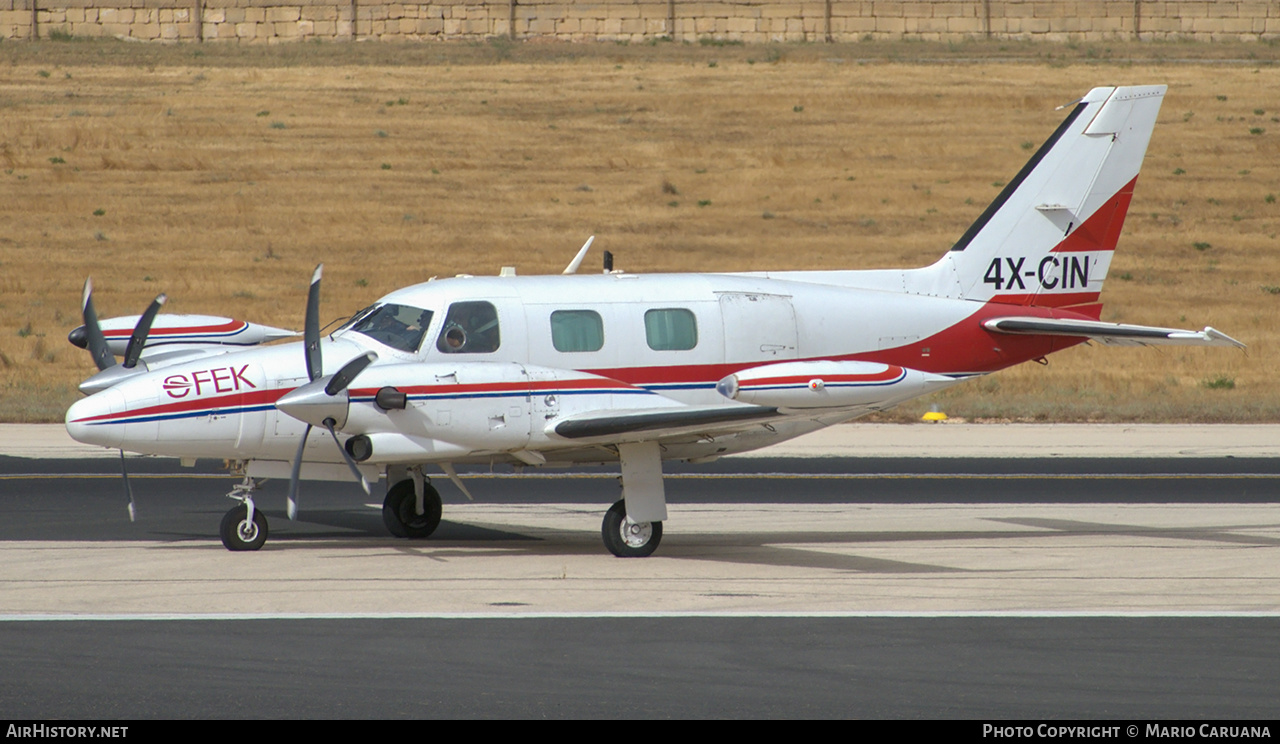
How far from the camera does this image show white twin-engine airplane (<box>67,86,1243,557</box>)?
14062 mm

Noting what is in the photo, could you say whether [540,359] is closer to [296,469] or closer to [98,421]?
[296,469]

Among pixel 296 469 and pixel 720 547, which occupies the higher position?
pixel 296 469

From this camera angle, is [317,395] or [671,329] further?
[671,329]

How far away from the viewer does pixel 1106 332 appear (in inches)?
643

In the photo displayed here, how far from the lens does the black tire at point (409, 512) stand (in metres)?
16.3

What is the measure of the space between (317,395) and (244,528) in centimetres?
213

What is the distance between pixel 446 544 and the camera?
1603cm

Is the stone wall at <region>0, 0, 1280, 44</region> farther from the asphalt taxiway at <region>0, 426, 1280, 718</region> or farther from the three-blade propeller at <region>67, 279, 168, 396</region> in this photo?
the three-blade propeller at <region>67, 279, 168, 396</region>

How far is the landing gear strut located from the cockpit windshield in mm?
1979

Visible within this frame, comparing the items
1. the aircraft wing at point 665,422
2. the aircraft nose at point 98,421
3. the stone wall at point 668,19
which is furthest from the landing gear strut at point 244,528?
the stone wall at point 668,19

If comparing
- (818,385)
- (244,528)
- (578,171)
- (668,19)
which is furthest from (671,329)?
(668,19)

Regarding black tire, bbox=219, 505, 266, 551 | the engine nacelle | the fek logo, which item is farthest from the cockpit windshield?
the engine nacelle

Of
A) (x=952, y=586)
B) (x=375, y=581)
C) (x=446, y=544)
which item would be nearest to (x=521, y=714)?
(x=375, y=581)
